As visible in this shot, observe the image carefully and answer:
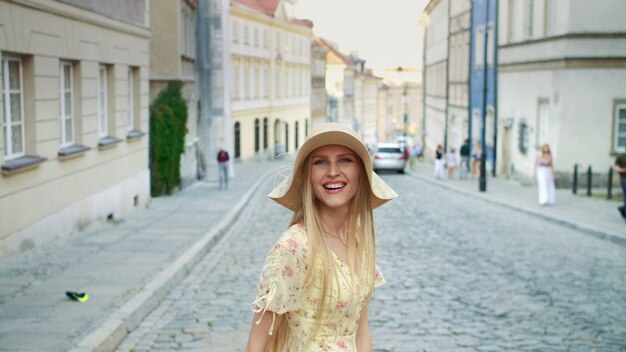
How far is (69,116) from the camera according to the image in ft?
51.0

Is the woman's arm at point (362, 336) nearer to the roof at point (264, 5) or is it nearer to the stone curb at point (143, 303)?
the stone curb at point (143, 303)

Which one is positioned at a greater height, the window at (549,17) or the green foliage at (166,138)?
the window at (549,17)

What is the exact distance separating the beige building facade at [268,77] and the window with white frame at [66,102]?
3462 centimetres

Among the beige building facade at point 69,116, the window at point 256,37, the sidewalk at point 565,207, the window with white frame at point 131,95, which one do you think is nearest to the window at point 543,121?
the sidewalk at point 565,207

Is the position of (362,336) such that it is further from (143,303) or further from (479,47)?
(479,47)

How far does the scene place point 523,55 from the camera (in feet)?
96.7

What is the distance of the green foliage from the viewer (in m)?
23.3

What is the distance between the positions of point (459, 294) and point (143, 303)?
3438mm

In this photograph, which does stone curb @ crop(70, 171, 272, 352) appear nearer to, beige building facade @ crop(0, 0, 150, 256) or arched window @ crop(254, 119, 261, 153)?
beige building facade @ crop(0, 0, 150, 256)

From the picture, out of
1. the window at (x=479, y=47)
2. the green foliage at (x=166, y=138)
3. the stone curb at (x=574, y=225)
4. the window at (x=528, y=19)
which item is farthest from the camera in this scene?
the window at (x=479, y=47)

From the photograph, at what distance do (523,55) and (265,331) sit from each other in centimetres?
2734

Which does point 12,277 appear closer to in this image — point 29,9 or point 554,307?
point 29,9

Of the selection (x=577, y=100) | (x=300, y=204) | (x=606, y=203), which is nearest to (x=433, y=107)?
(x=577, y=100)

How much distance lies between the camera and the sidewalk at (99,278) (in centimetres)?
788
